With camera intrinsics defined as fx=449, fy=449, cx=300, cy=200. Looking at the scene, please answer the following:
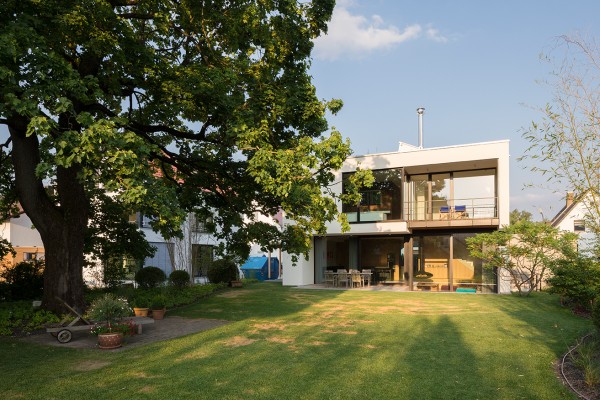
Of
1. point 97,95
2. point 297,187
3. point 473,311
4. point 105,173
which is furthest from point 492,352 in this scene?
point 97,95

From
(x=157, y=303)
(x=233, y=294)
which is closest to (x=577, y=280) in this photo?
(x=233, y=294)

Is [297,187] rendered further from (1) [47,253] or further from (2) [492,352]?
(1) [47,253]

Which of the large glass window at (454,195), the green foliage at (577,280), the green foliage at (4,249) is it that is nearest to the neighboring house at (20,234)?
the green foliage at (4,249)

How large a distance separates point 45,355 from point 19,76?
5.31 metres

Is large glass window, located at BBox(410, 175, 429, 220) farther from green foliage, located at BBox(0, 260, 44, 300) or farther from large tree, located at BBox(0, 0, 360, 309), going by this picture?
green foliage, located at BBox(0, 260, 44, 300)

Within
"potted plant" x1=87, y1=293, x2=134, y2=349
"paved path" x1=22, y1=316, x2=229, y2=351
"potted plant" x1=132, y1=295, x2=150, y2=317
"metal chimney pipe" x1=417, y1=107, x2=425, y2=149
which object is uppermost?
"metal chimney pipe" x1=417, y1=107, x2=425, y2=149

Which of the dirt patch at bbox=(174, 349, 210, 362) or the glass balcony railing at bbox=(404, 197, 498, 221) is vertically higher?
the glass balcony railing at bbox=(404, 197, 498, 221)

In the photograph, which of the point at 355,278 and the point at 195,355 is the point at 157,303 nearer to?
the point at 195,355

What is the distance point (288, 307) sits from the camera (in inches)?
614

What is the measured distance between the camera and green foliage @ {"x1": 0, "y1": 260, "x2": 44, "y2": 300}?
1527 cm

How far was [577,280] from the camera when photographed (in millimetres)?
14281

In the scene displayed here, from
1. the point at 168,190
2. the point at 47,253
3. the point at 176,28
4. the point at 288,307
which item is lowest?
the point at 288,307

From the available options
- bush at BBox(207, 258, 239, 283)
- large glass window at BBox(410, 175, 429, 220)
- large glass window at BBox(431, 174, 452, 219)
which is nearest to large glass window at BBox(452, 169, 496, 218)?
large glass window at BBox(431, 174, 452, 219)

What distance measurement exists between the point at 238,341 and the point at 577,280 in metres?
11.1
